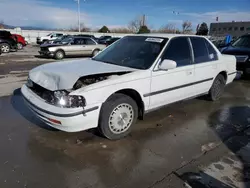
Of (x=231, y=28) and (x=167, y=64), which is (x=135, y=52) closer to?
(x=167, y=64)

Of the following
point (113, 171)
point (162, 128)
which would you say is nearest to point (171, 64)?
point (162, 128)

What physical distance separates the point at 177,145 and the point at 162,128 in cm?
65

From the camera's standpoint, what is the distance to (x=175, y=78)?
4.28 m

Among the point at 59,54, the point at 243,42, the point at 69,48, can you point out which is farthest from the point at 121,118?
the point at 69,48

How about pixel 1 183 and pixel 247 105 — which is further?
pixel 247 105

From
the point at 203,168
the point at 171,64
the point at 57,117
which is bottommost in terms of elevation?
the point at 203,168

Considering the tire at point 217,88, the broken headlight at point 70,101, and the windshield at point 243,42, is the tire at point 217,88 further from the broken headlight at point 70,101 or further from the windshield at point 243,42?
the windshield at point 243,42

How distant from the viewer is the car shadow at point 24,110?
13.7ft

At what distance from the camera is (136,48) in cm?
444

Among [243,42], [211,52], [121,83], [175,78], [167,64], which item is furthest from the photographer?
[243,42]

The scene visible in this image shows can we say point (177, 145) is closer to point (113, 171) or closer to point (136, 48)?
point (113, 171)

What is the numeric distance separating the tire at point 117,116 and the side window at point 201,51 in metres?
1.97

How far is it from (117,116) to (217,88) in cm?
332

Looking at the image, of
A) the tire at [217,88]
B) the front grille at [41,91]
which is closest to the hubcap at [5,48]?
the front grille at [41,91]
